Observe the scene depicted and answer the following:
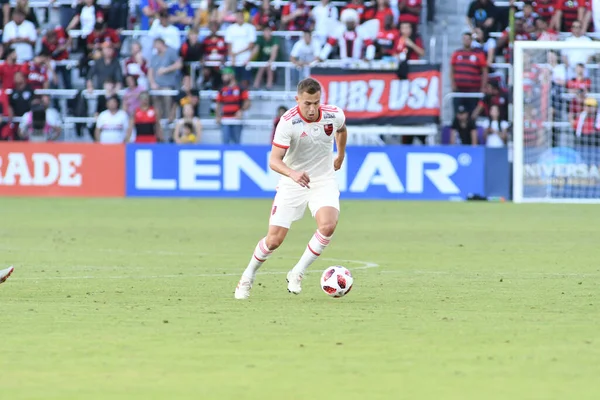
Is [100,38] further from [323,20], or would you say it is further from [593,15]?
[593,15]

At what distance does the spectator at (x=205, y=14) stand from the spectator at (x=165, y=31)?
0.58m

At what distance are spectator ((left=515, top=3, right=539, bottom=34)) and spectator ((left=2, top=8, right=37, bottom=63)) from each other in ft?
38.5

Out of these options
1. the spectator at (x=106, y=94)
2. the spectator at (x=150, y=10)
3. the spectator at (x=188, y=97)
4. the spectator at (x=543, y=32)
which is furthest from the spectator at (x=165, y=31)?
the spectator at (x=543, y=32)

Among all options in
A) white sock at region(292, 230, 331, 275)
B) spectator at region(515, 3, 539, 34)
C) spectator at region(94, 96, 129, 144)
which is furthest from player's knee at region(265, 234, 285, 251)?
spectator at region(515, 3, 539, 34)

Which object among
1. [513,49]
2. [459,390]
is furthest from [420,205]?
[459,390]

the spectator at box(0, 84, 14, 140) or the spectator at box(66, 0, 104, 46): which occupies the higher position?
the spectator at box(66, 0, 104, 46)

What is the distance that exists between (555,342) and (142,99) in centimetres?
2099

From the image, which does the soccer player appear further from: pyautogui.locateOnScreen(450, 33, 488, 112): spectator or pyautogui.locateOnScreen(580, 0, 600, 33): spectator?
pyautogui.locateOnScreen(580, 0, 600, 33): spectator

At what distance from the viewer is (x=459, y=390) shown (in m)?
6.70

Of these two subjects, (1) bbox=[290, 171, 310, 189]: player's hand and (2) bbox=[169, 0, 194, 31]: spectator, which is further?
(2) bbox=[169, 0, 194, 31]: spectator

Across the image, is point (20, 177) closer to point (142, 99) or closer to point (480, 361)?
point (142, 99)

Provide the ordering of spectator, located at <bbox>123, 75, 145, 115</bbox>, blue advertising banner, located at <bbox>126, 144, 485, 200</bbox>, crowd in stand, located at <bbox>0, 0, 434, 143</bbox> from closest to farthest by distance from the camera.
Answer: blue advertising banner, located at <bbox>126, 144, 485, 200</bbox> → crowd in stand, located at <bbox>0, 0, 434, 143</bbox> → spectator, located at <bbox>123, 75, 145, 115</bbox>

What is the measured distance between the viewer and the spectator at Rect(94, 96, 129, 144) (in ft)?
94.0

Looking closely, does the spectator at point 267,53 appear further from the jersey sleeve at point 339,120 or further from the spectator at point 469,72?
the jersey sleeve at point 339,120
